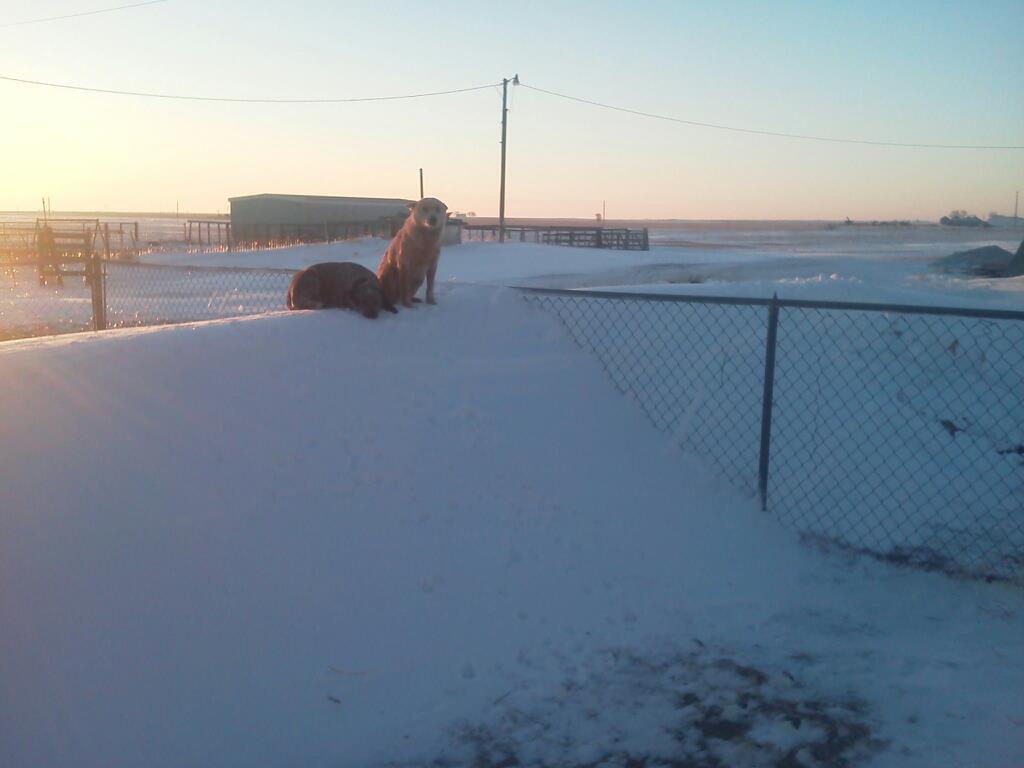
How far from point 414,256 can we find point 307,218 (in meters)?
41.3

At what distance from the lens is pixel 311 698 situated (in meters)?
3.71

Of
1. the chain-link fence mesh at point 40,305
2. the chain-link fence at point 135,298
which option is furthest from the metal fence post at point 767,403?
the chain-link fence mesh at point 40,305

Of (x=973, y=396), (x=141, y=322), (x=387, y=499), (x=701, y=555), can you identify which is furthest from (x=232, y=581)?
(x=141, y=322)

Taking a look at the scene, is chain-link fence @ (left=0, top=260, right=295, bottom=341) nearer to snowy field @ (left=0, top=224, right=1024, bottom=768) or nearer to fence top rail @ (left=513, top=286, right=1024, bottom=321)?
fence top rail @ (left=513, top=286, right=1024, bottom=321)

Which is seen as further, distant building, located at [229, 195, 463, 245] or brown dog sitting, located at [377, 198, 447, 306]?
distant building, located at [229, 195, 463, 245]

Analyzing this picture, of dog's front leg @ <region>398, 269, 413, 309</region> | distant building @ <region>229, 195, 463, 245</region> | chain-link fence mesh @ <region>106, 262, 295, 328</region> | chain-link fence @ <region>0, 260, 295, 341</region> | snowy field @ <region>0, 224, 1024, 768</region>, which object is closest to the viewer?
snowy field @ <region>0, 224, 1024, 768</region>

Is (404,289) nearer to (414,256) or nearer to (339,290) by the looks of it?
(414,256)

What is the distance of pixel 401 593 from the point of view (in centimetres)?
438

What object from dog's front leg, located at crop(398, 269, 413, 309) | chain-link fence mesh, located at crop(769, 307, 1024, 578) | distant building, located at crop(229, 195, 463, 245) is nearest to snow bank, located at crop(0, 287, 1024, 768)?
chain-link fence mesh, located at crop(769, 307, 1024, 578)

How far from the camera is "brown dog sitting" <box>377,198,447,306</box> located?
26.0ft

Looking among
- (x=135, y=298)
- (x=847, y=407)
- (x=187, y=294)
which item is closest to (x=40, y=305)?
(x=135, y=298)

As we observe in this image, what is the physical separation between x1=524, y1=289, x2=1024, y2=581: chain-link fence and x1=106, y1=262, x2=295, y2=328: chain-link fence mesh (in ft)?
14.3

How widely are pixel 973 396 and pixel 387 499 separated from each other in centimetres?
486

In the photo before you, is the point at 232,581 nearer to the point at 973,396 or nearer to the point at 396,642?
the point at 396,642
